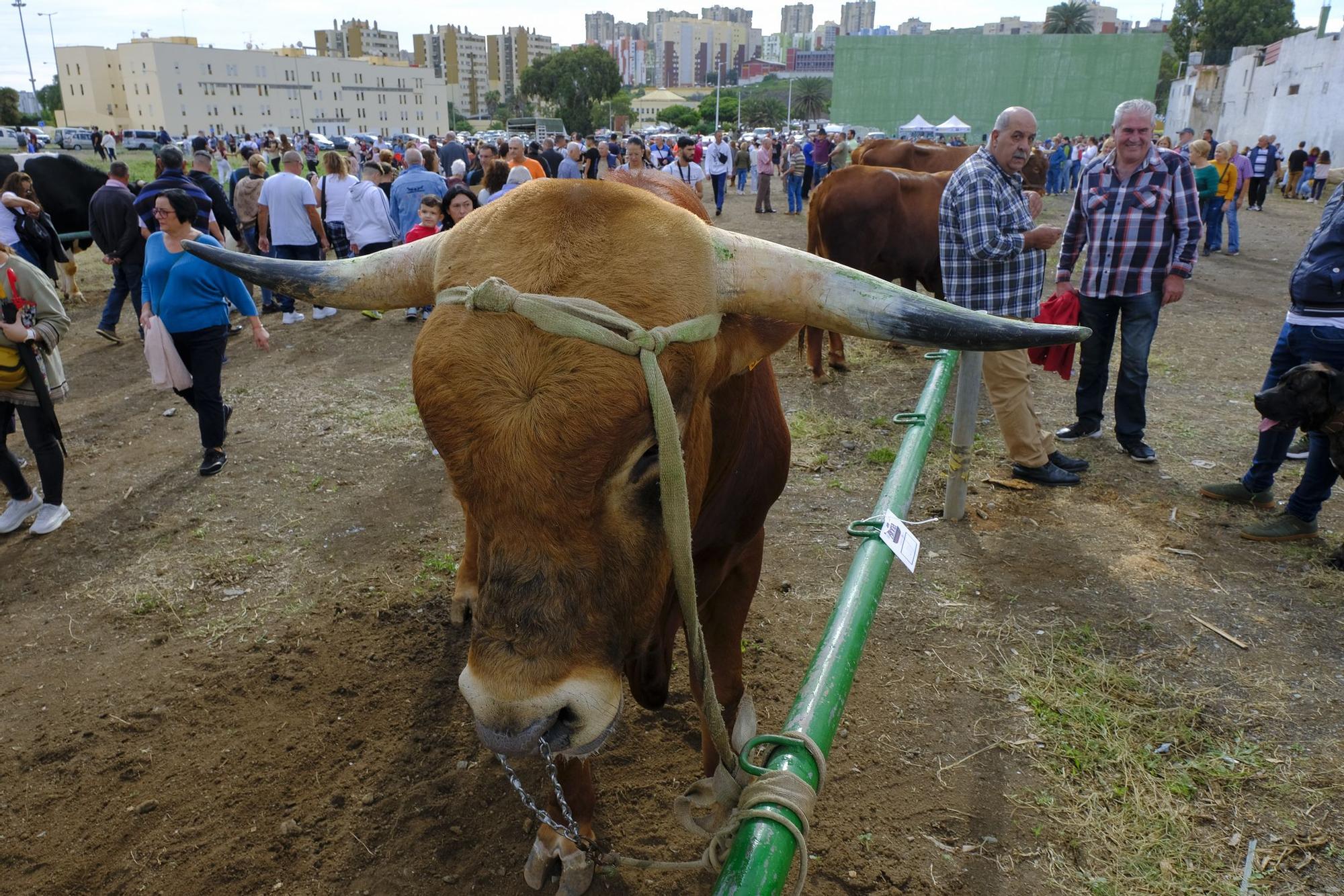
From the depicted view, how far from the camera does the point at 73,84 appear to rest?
109688 mm

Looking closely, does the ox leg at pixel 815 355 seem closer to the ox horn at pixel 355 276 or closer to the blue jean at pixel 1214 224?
the ox horn at pixel 355 276

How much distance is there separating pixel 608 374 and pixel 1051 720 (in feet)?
8.96

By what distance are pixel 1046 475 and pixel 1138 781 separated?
9.60 feet

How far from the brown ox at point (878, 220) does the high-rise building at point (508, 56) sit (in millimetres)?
196845

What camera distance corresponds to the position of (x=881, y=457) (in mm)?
6055

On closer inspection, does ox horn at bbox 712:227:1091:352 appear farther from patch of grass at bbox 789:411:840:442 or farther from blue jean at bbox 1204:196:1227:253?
blue jean at bbox 1204:196:1227:253

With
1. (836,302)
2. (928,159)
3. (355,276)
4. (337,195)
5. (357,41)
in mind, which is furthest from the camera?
(357,41)

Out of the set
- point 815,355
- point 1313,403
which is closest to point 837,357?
point 815,355

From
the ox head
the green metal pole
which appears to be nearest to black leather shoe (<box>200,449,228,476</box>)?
the ox head

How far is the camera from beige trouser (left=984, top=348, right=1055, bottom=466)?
5.18 metres

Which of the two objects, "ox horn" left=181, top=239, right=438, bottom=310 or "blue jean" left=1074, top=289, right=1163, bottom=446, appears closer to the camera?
"ox horn" left=181, top=239, right=438, bottom=310

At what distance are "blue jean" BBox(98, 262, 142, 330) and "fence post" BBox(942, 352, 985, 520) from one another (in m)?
8.96

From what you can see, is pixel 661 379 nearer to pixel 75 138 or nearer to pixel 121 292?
pixel 121 292

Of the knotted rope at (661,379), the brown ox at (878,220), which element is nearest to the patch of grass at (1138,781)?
the knotted rope at (661,379)
